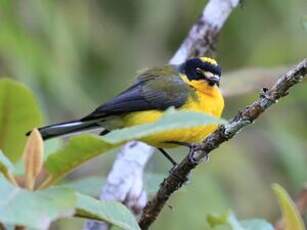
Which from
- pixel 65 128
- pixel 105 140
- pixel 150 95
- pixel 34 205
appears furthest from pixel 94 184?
pixel 150 95

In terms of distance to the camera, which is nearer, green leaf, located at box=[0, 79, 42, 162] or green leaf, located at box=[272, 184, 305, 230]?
green leaf, located at box=[272, 184, 305, 230]

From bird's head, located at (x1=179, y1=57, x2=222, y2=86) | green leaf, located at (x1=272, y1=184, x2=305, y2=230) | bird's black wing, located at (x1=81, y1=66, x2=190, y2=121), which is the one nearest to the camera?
green leaf, located at (x1=272, y1=184, x2=305, y2=230)

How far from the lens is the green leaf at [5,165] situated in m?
1.69

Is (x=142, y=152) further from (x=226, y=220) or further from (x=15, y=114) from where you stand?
(x=226, y=220)

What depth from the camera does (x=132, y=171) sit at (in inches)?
96.2

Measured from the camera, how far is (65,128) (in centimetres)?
320

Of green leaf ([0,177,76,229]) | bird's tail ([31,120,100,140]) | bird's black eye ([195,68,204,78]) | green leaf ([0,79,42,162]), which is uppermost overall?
green leaf ([0,79,42,162])

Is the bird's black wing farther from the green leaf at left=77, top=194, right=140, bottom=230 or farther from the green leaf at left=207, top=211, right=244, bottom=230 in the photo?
the green leaf at left=77, top=194, right=140, bottom=230

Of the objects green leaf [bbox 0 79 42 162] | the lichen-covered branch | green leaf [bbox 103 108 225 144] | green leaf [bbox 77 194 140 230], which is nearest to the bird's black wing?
the lichen-covered branch

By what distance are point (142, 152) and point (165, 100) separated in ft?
2.90

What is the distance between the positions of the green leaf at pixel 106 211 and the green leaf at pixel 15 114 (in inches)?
17.9

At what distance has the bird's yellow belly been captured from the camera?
317 cm

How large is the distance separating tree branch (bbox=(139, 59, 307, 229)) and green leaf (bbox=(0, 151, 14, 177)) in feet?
1.28

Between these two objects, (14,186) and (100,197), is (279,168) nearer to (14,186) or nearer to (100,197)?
(100,197)
